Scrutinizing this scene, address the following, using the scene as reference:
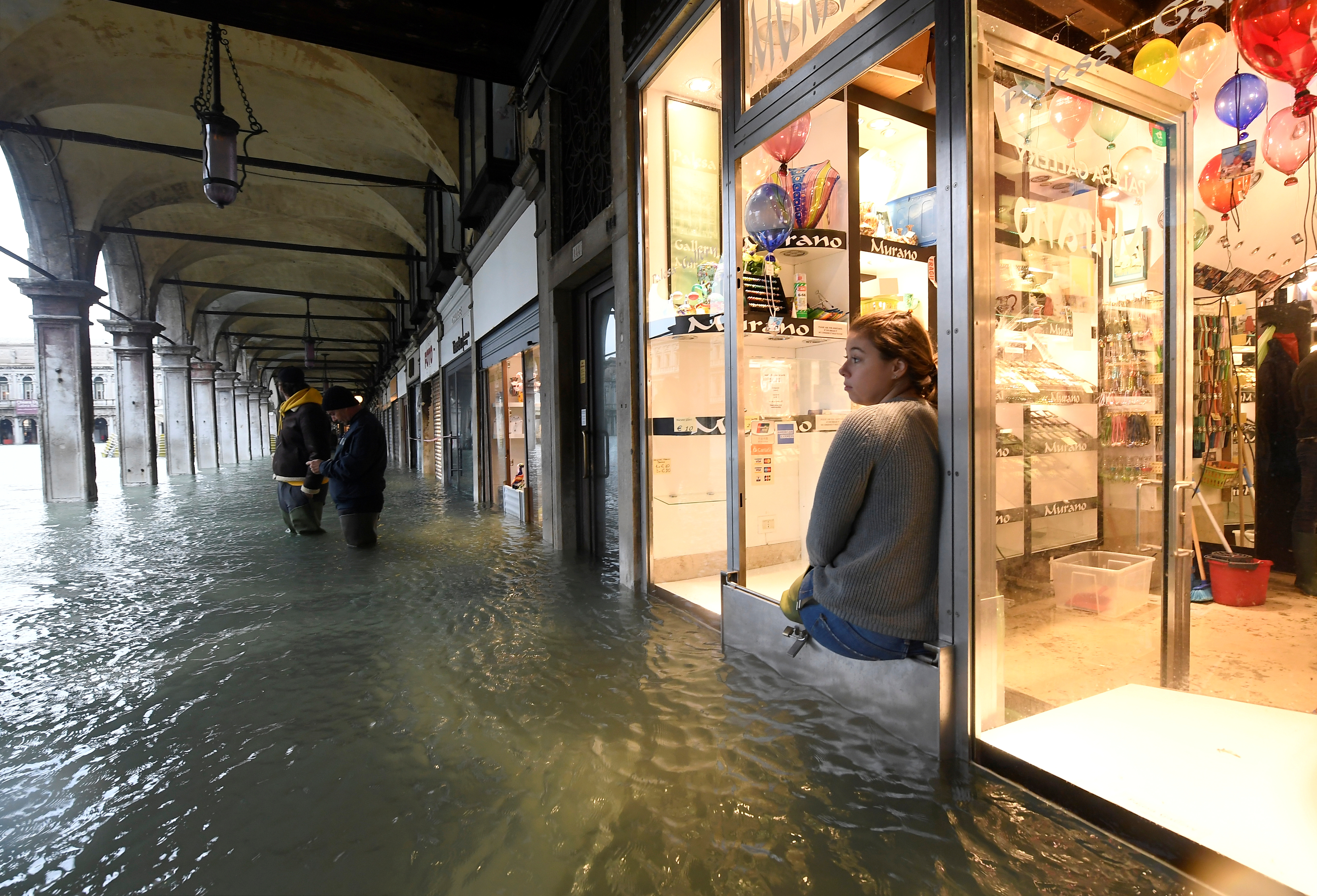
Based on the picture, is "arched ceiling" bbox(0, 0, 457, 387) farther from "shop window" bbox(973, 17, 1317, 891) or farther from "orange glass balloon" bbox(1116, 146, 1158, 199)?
"orange glass balloon" bbox(1116, 146, 1158, 199)

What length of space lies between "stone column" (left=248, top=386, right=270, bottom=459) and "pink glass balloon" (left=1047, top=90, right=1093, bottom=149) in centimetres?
3775

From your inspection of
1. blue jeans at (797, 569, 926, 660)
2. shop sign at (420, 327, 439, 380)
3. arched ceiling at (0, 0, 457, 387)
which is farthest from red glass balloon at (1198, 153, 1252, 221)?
shop sign at (420, 327, 439, 380)

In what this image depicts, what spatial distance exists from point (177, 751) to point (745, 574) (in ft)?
8.17

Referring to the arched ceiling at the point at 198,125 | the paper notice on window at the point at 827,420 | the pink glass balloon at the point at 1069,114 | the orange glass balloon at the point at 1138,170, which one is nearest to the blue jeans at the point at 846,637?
the pink glass balloon at the point at 1069,114

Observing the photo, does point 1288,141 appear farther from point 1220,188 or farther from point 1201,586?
point 1201,586

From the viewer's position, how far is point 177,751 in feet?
7.57

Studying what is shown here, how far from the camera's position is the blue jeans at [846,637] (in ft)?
7.17

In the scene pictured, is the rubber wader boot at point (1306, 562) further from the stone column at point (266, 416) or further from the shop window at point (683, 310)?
the stone column at point (266, 416)

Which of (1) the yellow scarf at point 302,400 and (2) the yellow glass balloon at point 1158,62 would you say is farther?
(1) the yellow scarf at point 302,400

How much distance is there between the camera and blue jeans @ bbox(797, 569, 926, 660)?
219 centimetres

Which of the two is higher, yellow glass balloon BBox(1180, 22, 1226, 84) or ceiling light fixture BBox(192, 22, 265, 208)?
ceiling light fixture BBox(192, 22, 265, 208)

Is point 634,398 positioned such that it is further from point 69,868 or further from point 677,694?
point 69,868

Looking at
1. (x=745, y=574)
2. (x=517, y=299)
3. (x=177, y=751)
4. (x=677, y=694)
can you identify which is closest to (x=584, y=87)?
(x=517, y=299)

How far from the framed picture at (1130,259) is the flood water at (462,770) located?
2.02m
